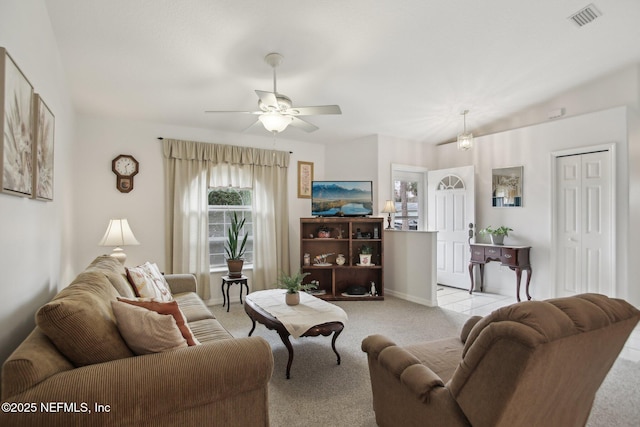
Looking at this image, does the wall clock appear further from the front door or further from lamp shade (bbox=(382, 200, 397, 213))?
the front door

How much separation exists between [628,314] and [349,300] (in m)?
3.61

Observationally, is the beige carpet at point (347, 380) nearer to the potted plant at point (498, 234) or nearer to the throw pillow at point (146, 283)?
the throw pillow at point (146, 283)

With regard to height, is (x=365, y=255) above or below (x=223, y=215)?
below

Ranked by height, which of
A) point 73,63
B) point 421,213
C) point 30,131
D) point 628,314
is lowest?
point 628,314

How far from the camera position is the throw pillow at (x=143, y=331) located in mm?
1376

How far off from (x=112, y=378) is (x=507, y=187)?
18.0 ft

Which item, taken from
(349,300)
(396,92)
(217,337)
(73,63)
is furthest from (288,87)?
(349,300)

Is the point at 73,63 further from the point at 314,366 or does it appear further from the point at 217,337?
the point at 314,366

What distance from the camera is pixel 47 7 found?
224 centimetres

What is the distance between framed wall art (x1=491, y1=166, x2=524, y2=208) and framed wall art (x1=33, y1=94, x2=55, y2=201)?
18.4 feet

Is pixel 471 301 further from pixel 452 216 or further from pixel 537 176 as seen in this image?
pixel 537 176

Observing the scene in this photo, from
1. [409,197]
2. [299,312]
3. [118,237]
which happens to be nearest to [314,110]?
[299,312]

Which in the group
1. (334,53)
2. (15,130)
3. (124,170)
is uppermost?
(334,53)

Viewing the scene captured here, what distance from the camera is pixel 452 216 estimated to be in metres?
5.61
